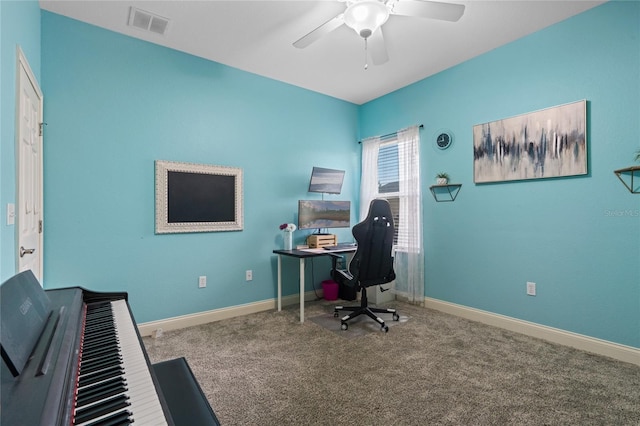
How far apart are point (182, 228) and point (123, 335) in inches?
79.9

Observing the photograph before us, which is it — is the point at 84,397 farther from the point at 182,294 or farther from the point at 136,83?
the point at 136,83

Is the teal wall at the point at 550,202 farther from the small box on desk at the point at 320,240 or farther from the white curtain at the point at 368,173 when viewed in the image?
the small box on desk at the point at 320,240

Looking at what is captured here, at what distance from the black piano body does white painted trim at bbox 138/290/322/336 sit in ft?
5.80

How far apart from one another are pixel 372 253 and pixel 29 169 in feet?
8.59

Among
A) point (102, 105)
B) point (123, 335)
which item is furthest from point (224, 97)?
point (123, 335)

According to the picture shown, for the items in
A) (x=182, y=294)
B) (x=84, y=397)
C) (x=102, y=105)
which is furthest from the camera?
(x=182, y=294)

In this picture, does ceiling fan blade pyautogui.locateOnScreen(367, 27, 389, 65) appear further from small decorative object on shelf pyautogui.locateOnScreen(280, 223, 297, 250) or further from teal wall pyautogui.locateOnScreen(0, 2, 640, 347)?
small decorative object on shelf pyautogui.locateOnScreen(280, 223, 297, 250)

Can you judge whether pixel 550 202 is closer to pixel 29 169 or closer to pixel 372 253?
pixel 372 253

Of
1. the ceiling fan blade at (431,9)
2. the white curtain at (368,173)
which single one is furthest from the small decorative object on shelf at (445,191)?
the ceiling fan blade at (431,9)

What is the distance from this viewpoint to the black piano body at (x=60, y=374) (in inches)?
22.2

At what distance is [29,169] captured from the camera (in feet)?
6.46

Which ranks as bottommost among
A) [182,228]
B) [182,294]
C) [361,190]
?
[182,294]

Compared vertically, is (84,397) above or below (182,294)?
above

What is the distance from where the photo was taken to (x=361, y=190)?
14.4 feet
